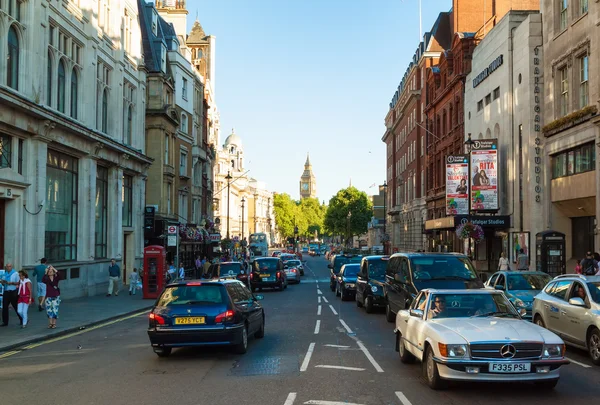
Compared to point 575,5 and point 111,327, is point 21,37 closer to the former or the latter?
point 111,327

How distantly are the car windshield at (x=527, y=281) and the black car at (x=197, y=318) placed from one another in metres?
8.20

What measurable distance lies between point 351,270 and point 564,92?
13.8 metres

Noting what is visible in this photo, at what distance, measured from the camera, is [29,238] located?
23.6m

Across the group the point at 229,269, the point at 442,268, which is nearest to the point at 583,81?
the point at 442,268

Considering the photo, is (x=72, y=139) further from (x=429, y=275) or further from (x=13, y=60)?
(x=429, y=275)

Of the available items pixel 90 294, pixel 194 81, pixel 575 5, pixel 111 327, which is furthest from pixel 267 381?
pixel 194 81

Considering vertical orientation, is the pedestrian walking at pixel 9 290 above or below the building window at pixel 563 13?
below

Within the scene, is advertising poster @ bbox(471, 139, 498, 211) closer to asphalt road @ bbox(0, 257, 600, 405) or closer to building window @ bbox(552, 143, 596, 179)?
building window @ bbox(552, 143, 596, 179)

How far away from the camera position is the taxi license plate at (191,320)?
11.8m

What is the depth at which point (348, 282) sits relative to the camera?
26.5 meters

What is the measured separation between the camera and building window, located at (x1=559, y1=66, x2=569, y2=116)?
102ft

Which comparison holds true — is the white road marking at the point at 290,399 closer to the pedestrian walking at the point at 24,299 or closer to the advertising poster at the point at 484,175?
the pedestrian walking at the point at 24,299

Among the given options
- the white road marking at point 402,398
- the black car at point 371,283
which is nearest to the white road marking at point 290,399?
the white road marking at point 402,398

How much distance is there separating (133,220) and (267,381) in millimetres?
29287
